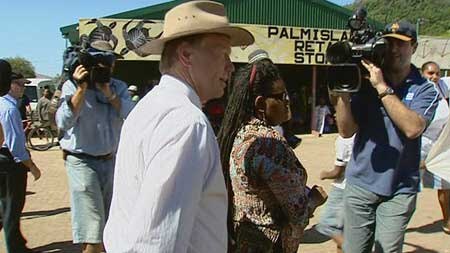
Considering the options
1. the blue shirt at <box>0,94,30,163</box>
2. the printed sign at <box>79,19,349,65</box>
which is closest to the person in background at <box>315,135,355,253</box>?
the blue shirt at <box>0,94,30,163</box>

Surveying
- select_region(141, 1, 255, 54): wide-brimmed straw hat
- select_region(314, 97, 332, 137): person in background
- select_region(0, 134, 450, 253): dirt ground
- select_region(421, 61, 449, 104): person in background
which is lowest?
select_region(314, 97, 332, 137): person in background

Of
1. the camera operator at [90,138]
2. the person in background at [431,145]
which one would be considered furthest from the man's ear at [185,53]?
the person in background at [431,145]

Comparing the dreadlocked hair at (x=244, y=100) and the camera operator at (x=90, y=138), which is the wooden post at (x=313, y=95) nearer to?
the camera operator at (x=90, y=138)

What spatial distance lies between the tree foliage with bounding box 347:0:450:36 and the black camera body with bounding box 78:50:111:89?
2948 inches

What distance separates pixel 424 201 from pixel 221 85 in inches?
253

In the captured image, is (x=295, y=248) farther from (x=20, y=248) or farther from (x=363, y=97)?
(x=20, y=248)

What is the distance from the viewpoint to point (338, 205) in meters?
4.59

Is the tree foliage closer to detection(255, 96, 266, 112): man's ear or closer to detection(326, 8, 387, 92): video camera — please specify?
detection(326, 8, 387, 92): video camera

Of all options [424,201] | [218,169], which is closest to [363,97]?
[218,169]

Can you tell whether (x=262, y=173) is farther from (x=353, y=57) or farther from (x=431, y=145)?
(x=431, y=145)

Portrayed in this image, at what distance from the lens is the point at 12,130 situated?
5.39 meters

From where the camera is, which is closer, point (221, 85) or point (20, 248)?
point (221, 85)

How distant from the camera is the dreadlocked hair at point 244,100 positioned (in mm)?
2652

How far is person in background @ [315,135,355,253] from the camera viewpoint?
4.50 meters
